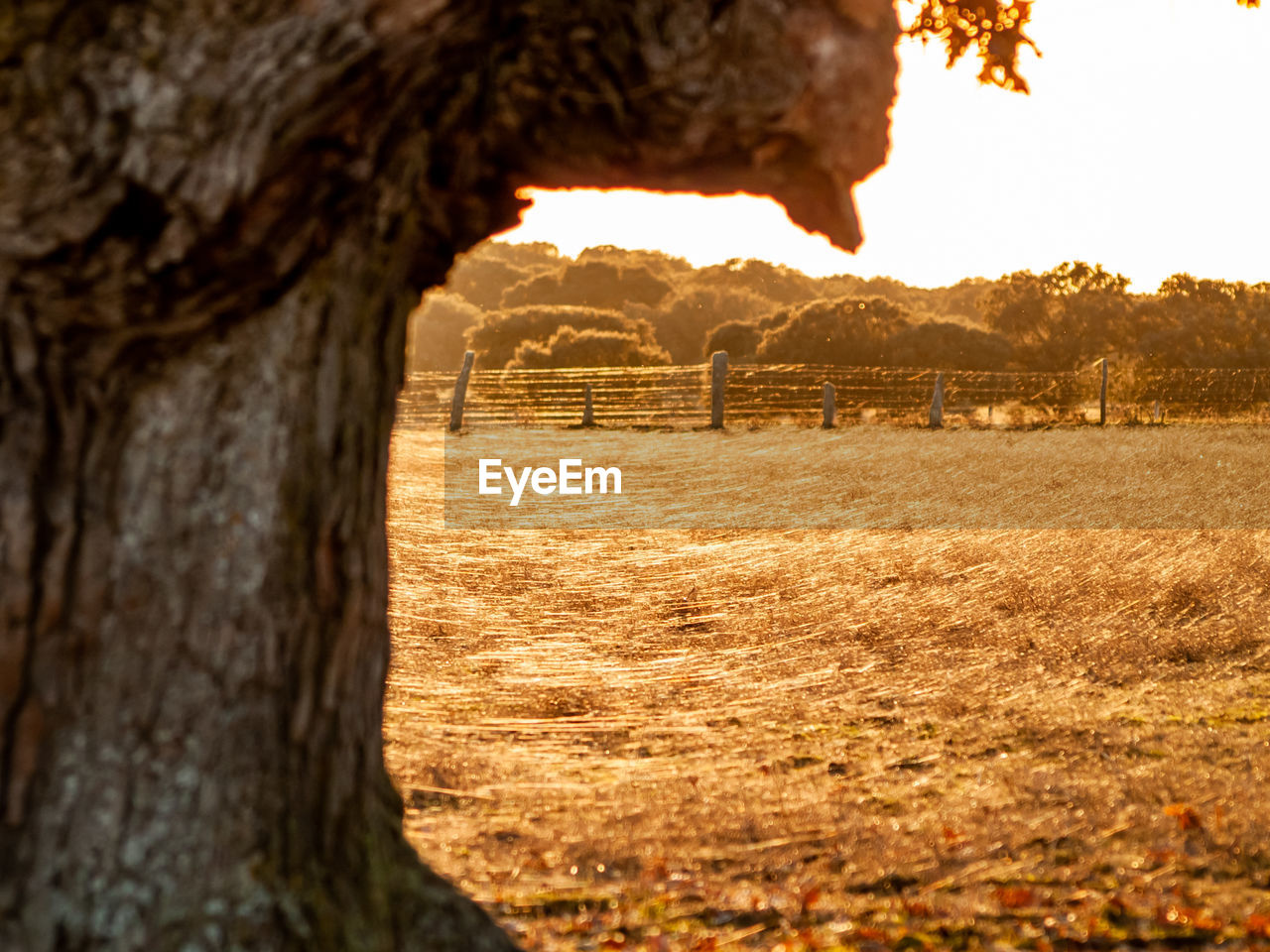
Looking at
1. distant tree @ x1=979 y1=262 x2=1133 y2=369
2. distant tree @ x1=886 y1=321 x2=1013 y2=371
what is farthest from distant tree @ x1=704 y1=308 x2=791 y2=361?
distant tree @ x1=979 y1=262 x2=1133 y2=369

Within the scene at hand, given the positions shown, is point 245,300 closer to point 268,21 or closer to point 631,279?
point 268,21

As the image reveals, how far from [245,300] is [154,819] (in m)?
Result: 0.87

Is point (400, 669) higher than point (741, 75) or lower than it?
lower

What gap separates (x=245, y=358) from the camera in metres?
1.65

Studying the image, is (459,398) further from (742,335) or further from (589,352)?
(742,335)

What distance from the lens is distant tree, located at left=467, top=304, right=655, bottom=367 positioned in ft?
115

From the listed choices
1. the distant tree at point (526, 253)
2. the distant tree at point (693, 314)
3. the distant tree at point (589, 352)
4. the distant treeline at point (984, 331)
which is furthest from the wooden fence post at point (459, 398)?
the distant tree at point (526, 253)

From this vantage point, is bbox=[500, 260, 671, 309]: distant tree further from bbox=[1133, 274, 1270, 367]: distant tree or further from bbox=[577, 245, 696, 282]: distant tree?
bbox=[1133, 274, 1270, 367]: distant tree

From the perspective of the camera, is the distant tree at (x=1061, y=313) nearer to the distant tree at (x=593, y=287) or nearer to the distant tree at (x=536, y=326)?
the distant tree at (x=536, y=326)

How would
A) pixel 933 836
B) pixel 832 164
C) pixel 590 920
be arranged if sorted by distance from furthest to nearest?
pixel 933 836 → pixel 590 920 → pixel 832 164

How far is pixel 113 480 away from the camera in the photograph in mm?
1601

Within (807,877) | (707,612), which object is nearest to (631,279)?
(707,612)
